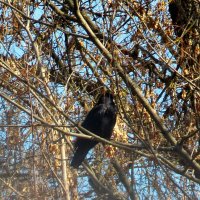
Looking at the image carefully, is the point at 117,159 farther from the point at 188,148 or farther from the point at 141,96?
the point at 141,96

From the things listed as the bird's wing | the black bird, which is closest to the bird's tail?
the black bird

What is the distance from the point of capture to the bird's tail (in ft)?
21.3

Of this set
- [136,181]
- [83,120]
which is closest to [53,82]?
[83,120]

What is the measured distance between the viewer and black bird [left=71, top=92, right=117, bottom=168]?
671 centimetres

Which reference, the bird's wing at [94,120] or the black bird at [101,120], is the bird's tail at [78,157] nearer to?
the black bird at [101,120]

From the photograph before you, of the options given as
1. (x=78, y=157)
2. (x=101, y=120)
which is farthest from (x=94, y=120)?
(x=78, y=157)

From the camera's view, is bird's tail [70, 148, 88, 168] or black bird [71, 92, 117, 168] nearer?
bird's tail [70, 148, 88, 168]

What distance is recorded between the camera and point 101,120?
6.81 meters

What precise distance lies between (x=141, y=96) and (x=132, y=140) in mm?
1242

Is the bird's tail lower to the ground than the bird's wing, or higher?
lower

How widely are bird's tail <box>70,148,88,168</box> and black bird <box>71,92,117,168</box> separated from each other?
98 millimetres

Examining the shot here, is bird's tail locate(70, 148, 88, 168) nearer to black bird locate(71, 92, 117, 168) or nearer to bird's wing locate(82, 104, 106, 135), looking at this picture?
black bird locate(71, 92, 117, 168)

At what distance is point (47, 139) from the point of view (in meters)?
5.87

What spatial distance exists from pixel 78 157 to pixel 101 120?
0.54 m
